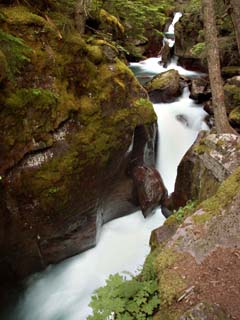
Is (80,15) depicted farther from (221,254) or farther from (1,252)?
(221,254)

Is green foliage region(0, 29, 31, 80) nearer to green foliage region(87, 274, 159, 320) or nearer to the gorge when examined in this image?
the gorge

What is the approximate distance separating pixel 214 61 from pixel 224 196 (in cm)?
416

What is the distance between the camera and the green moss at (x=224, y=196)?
3.31 m

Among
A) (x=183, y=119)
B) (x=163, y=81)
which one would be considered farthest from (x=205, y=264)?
(x=163, y=81)

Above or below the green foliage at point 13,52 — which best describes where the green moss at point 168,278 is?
below

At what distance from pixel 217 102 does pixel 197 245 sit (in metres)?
4.46

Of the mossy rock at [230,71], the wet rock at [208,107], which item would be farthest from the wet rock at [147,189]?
the mossy rock at [230,71]

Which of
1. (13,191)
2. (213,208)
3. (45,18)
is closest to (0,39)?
(45,18)

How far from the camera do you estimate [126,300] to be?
Result: 2.64 m

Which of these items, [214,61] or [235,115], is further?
[235,115]

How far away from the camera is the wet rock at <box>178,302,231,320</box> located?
90.6 inches

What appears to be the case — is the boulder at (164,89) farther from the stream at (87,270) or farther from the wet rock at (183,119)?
the stream at (87,270)

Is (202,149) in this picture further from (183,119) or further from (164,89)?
(164,89)

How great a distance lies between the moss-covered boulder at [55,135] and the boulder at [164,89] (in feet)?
14.0
